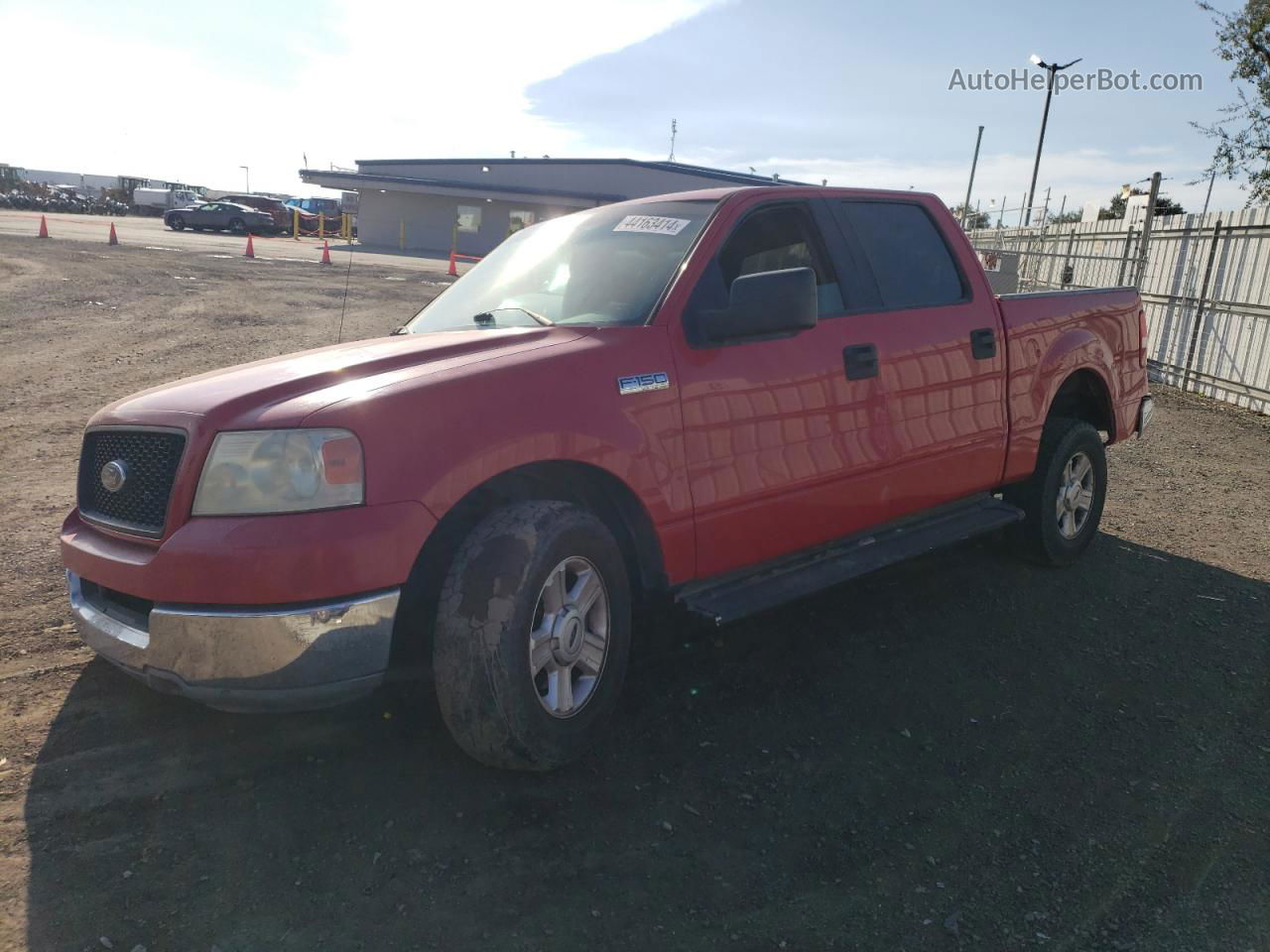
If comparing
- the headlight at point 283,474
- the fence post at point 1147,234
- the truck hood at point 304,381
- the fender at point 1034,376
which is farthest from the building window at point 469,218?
the headlight at point 283,474

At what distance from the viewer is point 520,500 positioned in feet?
10.6

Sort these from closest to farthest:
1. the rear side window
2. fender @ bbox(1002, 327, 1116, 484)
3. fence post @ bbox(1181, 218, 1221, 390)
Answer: the rear side window
fender @ bbox(1002, 327, 1116, 484)
fence post @ bbox(1181, 218, 1221, 390)

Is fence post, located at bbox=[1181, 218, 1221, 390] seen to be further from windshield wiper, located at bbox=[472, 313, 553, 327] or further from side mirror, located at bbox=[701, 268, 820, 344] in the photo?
windshield wiper, located at bbox=[472, 313, 553, 327]

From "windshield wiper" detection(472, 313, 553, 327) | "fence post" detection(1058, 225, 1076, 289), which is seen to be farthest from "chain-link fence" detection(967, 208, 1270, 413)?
"windshield wiper" detection(472, 313, 553, 327)

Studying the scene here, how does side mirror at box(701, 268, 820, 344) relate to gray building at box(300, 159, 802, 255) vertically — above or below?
below

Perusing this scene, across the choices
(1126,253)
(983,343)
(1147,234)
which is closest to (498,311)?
(983,343)

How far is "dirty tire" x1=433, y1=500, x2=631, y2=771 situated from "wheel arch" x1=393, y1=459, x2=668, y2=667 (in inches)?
4.7

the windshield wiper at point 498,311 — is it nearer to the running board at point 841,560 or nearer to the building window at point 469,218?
the running board at point 841,560

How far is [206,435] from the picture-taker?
2.86 metres

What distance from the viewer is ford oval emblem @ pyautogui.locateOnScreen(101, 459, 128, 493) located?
3.05 meters

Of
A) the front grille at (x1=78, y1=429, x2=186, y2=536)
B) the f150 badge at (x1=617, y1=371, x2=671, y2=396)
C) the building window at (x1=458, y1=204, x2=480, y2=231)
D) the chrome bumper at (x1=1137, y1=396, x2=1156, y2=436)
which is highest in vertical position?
the building window at (x1=458, y1=204, x2=480, y2=231)

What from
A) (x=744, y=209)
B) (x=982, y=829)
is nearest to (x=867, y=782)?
(x=982, y=829)

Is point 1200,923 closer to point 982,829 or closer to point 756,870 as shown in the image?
point 982,829

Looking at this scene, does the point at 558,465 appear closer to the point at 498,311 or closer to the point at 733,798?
the point at 498,311
